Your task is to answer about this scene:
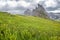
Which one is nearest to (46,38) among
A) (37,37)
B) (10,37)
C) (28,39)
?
(37,37)

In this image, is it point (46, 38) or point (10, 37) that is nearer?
point (10, 37)

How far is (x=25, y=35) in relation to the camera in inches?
4683

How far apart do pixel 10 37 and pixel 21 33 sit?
10.6 meters

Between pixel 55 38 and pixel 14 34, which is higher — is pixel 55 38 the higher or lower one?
the lower one

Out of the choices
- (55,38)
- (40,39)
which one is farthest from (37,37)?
(55,38)

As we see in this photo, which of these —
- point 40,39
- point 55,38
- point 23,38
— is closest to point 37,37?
point 40,39

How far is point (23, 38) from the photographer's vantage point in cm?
11350

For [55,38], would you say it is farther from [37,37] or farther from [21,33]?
[21,33]

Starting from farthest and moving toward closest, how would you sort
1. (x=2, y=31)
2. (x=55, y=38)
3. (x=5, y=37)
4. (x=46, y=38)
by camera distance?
1. (x=55, y=38)
2. (x=46, y=38)
3. (x=2, y=31)
4. (x=5, y=37)

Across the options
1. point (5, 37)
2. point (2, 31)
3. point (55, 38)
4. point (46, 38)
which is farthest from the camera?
point (55, 38)

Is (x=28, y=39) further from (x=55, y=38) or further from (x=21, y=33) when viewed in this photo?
(x=55, y=38)

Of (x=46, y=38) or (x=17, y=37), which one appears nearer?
(x=17, y=37)

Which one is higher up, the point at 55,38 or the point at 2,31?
the point at 2,31

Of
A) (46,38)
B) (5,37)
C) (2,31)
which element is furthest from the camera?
(46,38)
